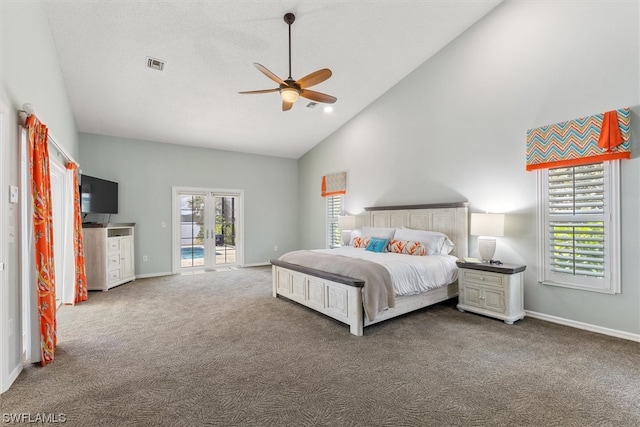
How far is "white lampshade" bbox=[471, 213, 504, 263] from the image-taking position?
3.88 m

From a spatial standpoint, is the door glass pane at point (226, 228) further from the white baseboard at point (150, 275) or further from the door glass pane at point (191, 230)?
the white baseboard at point (150, 275)

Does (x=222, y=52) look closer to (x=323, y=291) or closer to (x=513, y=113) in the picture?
(x=323, y=291)

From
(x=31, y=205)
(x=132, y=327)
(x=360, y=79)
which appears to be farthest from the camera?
(x=360, y=79)

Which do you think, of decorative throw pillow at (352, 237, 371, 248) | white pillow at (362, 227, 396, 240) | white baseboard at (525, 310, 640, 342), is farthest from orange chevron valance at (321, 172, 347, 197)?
white baseboard at (525, 310, 640, 342)

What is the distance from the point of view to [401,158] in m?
5.55

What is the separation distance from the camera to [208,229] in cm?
725

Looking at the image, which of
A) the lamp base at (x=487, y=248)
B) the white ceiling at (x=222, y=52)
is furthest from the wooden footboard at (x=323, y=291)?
the white ceiling at (x=222, y=52)

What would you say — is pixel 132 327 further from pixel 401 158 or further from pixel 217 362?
pixel 401 158

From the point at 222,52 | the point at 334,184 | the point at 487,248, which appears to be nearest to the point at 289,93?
the point at 222,52

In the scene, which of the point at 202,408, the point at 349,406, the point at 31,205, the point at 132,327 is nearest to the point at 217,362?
the point at 202,408

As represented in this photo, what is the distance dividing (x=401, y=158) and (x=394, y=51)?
5.76ft

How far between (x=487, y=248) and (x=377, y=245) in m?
1.56

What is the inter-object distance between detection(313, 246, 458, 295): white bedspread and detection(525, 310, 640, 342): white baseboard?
40.2 inches

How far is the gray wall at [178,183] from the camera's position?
6191 millimetres
